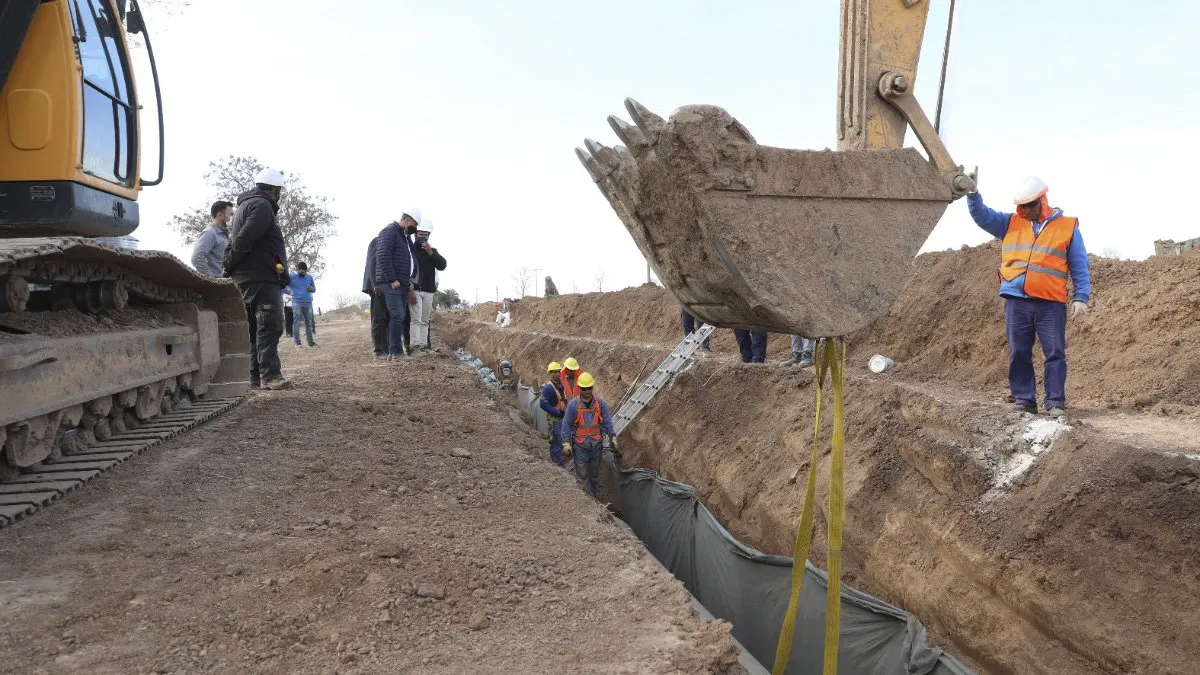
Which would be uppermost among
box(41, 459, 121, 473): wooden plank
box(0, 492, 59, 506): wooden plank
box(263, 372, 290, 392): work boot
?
box(263, 372, 290, 392): work boot

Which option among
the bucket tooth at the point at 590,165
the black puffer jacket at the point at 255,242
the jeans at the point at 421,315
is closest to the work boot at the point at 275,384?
the black puffer jacket at the point at 255,242

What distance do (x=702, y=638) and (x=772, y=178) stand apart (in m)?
1.73

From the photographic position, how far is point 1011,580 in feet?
13.6

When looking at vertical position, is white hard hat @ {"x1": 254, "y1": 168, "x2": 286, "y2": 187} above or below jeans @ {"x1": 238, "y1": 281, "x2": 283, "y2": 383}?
above

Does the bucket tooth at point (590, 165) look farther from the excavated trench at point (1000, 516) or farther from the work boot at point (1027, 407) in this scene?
the work boot at point (1027, 407)

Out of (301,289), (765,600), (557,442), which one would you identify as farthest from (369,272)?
(765,600)

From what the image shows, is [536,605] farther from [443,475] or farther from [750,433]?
[750,433]

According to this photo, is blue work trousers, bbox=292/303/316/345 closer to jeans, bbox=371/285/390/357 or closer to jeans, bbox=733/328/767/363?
jeans, bbox=371/285/390/357

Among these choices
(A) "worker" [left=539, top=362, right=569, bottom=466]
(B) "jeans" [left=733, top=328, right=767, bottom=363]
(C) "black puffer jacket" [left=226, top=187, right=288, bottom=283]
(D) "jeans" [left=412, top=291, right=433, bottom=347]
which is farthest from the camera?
(D) "jeans" [left=412, top=291, right=433, bottom=347]

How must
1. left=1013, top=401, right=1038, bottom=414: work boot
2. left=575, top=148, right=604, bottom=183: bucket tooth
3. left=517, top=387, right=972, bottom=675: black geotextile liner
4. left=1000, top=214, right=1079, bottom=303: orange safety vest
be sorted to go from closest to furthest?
left=575, top=148, right=604, bottom=183: bucket tooth, left=517, top=387, right=972, bottom=675: black geotextile liner, left=1000, top=214, right=1079, bottom=303: orange safety vest, left=1013, top=401, right=1038, bottom=414: work boot

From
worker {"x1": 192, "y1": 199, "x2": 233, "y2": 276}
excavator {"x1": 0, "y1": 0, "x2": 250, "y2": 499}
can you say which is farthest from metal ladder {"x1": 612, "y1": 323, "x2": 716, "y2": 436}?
excavator {"x1": 0, "y1": 0, "x2": 250, "y2": 499}

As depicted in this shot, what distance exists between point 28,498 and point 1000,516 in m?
4.97

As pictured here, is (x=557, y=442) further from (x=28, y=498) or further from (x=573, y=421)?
(x=28, y=498)

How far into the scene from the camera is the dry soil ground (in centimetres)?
246
